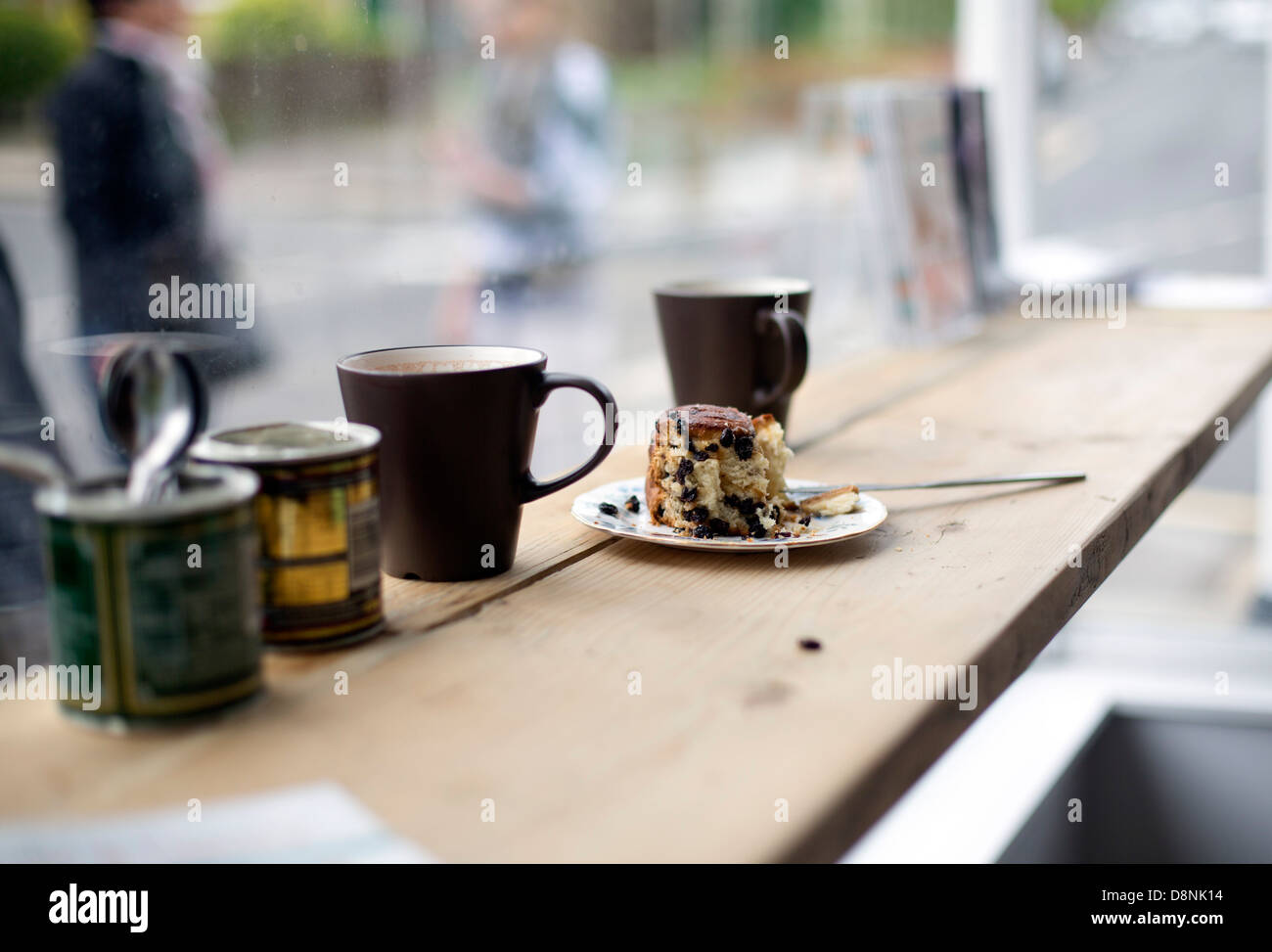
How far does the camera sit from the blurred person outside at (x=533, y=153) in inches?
118

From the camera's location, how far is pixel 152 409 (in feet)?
1.92

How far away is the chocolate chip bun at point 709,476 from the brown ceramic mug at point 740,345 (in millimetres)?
181

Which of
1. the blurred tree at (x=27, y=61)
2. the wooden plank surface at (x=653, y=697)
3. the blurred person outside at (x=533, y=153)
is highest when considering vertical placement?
the blurred person outside at (x=533, y=153)

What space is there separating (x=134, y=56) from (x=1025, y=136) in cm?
150

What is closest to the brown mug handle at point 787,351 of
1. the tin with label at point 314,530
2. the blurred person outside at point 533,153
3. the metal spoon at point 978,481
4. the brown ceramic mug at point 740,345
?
the brown ceramic mug at point 740,345

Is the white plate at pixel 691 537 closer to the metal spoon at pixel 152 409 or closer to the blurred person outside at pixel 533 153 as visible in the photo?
the metal spoon at pixel 152 409

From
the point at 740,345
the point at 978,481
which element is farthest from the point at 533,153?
the point at 978,481

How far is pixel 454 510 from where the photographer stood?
0.73 m

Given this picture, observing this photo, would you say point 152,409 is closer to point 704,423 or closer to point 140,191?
point 704,423

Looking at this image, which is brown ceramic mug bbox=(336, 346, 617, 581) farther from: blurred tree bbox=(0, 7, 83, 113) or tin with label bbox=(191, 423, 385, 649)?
blurred tree bbox=(0, 7, 83, 113)

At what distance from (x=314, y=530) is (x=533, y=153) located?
8.97 ft

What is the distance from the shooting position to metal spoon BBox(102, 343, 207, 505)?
22.6 inches
